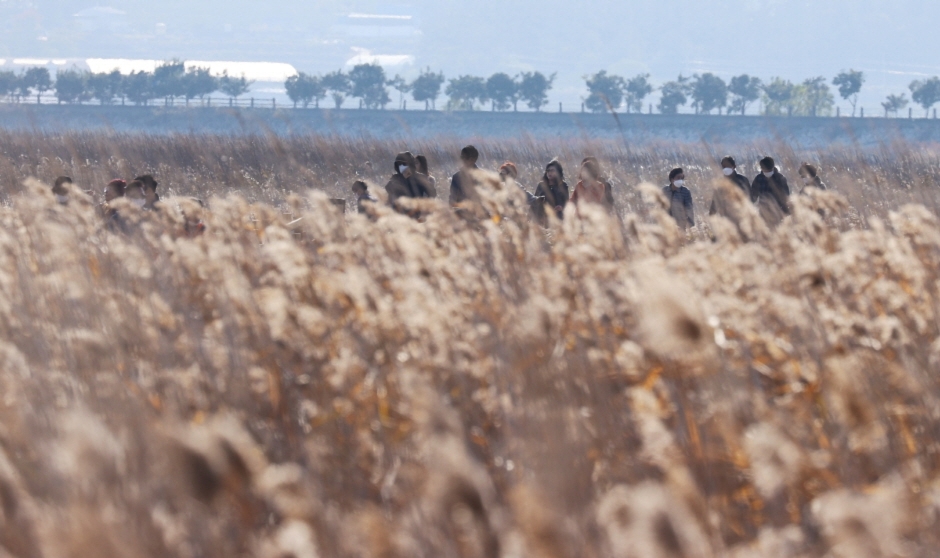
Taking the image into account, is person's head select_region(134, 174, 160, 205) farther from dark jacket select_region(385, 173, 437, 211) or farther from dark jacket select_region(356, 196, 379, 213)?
dark jacket select_region(385, 173, 437, 211)

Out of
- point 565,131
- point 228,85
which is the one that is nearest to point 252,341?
point 565,131

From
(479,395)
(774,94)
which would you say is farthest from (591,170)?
(774,94)

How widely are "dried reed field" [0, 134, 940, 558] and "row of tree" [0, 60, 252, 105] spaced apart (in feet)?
321

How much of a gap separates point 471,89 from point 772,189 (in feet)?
339

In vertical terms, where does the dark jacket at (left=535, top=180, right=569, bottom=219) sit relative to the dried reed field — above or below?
below

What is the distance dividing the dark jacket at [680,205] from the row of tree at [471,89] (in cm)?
8712

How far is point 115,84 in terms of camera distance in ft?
334

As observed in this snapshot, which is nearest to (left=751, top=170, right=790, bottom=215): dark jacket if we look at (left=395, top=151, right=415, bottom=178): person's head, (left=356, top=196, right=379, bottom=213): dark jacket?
(left=395, top=151, right=415, bottom=178): person's head

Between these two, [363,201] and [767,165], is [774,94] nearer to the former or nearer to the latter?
[767,165]

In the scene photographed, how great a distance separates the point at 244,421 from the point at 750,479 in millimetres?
1207

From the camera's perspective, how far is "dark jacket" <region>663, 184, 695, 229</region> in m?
8.85

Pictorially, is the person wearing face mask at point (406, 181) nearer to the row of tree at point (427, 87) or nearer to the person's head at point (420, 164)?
the person's head at point (420, 164)

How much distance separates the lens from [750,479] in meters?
2.54

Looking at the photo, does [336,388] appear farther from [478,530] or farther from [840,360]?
[478,530]
